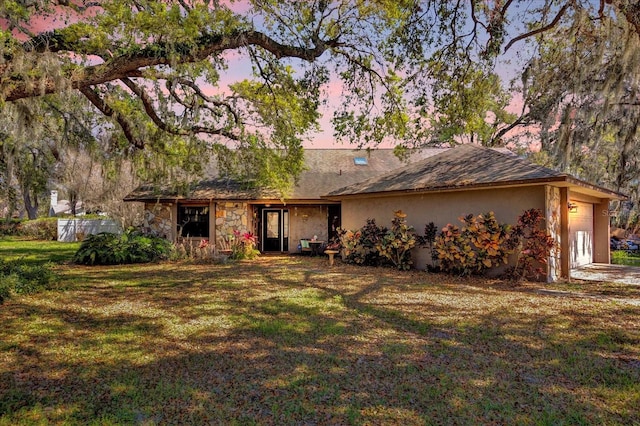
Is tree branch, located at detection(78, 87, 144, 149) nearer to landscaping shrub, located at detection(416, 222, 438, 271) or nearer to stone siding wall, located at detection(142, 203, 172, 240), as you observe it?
stone siding wall, located at detection(142, 203, 172, 240)

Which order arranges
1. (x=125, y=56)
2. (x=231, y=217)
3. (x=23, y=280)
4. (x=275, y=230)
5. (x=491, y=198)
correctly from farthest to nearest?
(x=275, y=230) → (x=231, y=217) → (x=491, y=198) → (x=23, y=280) → (x=125, y=56)

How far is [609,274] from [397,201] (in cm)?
591

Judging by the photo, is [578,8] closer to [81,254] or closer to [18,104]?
[18,104]

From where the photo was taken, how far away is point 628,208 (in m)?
18.5

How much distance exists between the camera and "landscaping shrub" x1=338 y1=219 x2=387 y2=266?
464 inches

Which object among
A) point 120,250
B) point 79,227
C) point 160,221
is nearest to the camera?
point 120,250

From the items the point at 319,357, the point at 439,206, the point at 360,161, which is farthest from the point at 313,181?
the point at 319,357

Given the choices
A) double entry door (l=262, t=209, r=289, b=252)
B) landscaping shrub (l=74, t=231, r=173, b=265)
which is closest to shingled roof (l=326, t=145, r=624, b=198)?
double entry door (l=262, t=209, r=289, b=252)

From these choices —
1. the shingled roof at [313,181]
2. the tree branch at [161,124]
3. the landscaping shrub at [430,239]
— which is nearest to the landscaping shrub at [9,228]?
the shingled roof at [313,181]

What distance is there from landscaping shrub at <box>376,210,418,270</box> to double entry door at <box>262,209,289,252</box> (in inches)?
240

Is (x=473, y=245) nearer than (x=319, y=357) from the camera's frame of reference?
No

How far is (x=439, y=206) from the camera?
10.8m

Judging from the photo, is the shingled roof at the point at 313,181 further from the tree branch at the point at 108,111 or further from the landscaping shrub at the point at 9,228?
the landscaping shrub at the point at 9,228

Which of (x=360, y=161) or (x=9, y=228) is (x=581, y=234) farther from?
(x=9, y=228)
